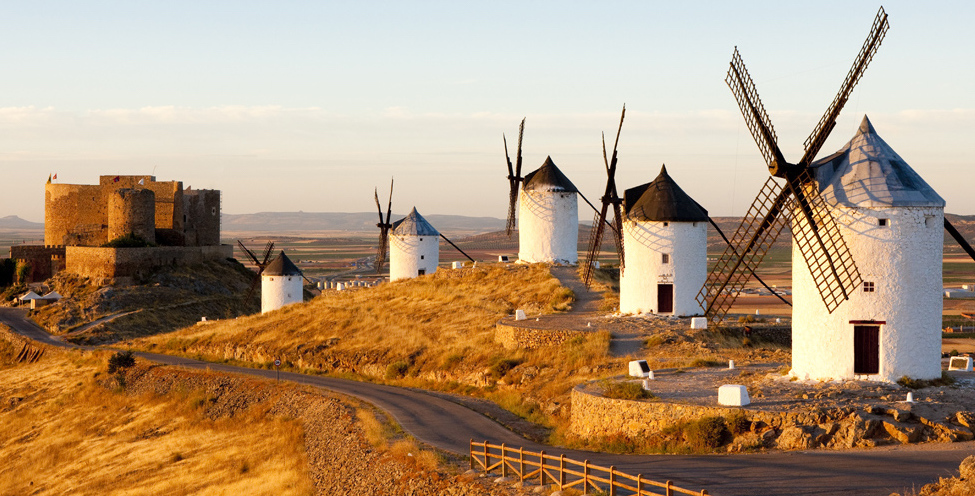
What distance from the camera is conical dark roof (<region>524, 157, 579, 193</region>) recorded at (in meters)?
51.3

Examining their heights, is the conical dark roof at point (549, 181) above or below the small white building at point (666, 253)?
above

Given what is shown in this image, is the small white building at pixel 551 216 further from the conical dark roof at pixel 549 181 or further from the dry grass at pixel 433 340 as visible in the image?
the dry grass at pixel 433 340

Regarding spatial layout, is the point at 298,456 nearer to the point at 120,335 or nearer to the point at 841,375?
the point at 841,375

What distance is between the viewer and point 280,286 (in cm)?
5928

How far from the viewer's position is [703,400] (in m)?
22.5

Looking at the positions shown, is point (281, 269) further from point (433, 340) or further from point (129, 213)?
point (433, 340)

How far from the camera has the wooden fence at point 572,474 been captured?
54.1 feet

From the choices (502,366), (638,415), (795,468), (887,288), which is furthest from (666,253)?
(795,468)

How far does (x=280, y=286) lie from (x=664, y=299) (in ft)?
95.4

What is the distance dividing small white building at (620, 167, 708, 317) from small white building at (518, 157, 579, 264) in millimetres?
13719

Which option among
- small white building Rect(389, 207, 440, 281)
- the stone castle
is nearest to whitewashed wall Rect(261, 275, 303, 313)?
small white building Rect(389, 207, 440, 281)

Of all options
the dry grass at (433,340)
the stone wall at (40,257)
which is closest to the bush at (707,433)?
the dry grass at (433,340)

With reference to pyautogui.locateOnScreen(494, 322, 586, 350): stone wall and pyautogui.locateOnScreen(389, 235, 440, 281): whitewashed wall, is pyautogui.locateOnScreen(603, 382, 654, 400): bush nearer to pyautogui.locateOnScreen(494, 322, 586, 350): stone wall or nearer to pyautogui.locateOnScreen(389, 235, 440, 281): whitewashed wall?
pyautogui.locateOnScreen(494, 322, 586, 350): stone wall

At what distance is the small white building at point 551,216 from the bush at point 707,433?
101ft
